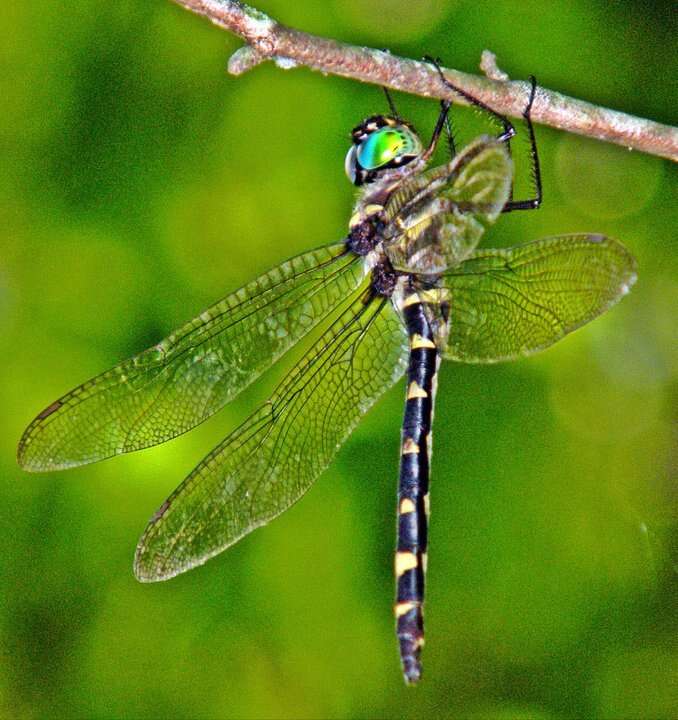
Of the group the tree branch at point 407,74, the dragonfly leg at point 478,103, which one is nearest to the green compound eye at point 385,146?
the dragonfly leg at point 478,103

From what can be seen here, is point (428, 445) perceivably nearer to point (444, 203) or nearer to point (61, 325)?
point (444, 203)

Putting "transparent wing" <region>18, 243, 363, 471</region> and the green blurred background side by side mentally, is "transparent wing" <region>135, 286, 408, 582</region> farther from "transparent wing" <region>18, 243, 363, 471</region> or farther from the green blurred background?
the green blurred background

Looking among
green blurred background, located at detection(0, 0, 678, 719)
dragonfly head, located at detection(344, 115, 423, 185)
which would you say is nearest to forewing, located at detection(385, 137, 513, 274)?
dragonfly head, located at detection(344, 115, 423, 185)

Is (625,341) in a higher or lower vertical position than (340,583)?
higher

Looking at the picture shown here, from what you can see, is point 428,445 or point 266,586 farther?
point 266,586

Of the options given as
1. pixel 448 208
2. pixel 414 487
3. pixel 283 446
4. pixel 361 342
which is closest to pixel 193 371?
pixel 283 446

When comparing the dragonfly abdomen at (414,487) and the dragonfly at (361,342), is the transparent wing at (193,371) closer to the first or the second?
the dragonfly at (361,342)

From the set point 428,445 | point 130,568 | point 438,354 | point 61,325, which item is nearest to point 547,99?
point 438,354
